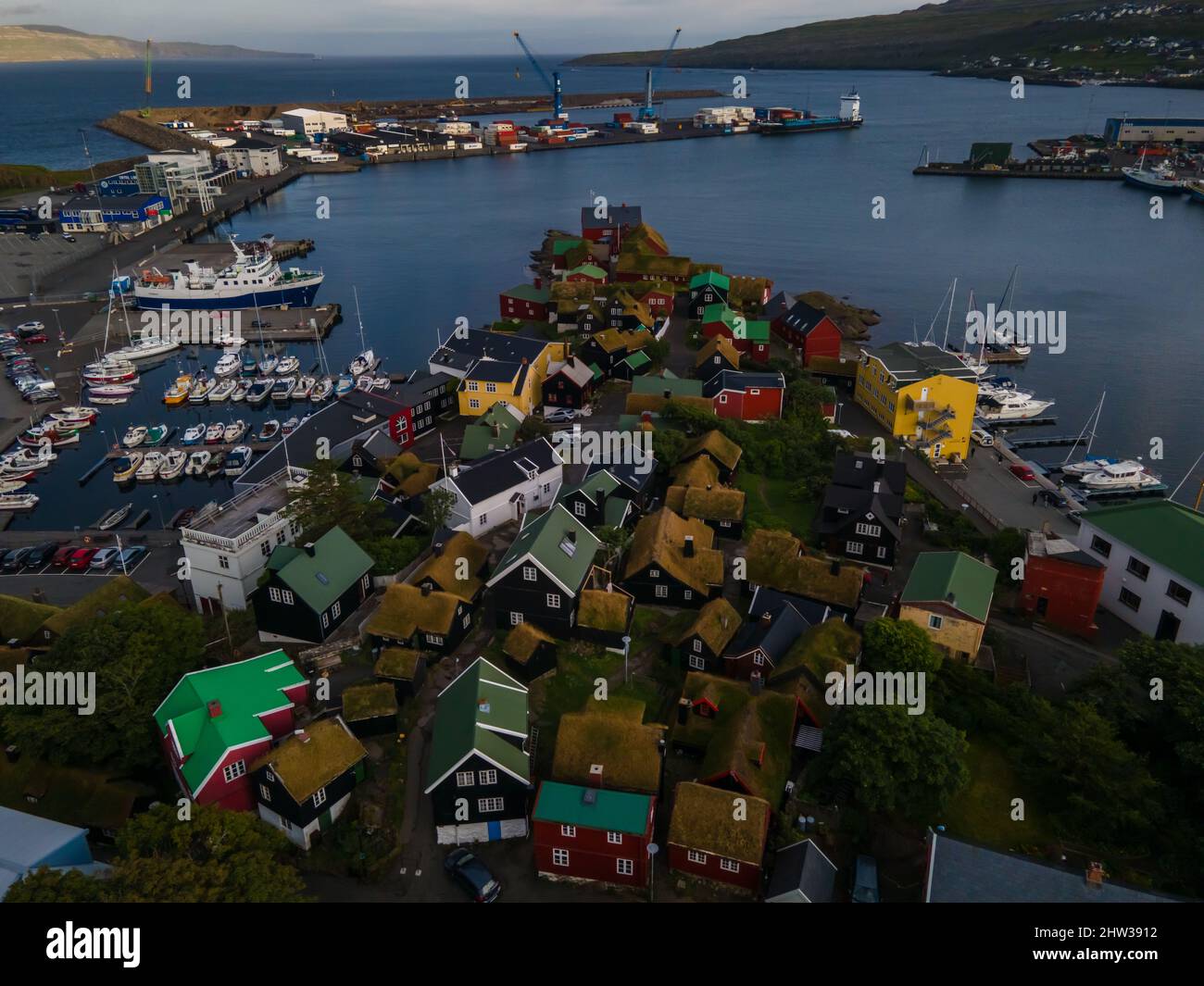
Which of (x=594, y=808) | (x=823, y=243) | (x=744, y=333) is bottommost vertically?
(x=594, y=808)

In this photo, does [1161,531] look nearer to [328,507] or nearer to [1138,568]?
[1138,568]

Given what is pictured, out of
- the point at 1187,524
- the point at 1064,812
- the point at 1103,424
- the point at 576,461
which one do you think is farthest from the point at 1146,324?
the point at 1064,812

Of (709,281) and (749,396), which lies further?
(709,281)

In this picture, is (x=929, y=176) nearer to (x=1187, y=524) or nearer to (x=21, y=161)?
(x=1187, y=524)

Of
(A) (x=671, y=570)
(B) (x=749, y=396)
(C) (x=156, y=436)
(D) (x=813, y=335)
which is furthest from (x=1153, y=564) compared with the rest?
(C) (x=156, y=436)

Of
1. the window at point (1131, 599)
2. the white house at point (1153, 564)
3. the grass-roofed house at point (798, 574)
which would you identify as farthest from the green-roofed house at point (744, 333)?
the window at point (1131, 599)

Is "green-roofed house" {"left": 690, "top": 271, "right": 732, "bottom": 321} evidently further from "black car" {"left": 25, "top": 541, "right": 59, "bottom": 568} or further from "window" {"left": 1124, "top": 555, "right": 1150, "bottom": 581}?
"black car" {"left": 25, "top": 541, "right": 59, "bottom": 568}
